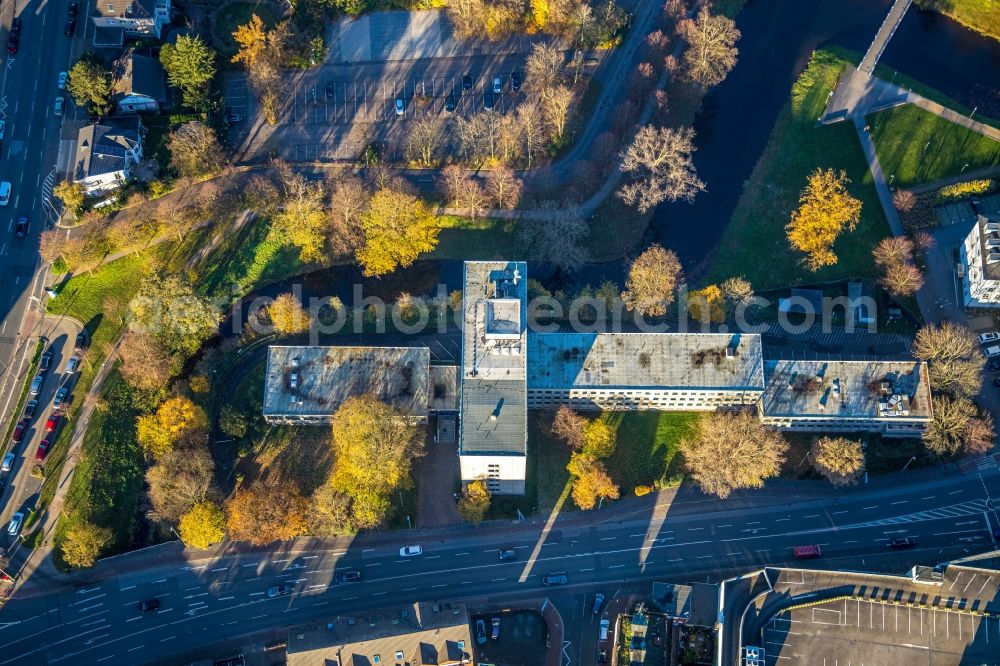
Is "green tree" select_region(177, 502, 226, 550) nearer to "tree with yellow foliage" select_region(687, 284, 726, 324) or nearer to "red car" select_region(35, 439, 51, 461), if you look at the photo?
"red car" select_region(35, 439, 51, 461)

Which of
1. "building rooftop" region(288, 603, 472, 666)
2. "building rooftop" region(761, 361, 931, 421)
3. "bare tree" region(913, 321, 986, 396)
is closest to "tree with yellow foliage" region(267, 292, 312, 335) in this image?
"building rooftop" region(288, 603, 472, 666)

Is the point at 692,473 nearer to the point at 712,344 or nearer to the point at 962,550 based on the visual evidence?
the point at 712,344

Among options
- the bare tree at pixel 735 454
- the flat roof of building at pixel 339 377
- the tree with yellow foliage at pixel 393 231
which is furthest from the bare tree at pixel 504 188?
the bare tree at pixel 735 454

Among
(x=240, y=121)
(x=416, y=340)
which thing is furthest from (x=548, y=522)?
(x=240, y=121)

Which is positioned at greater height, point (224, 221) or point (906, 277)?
point (224, 221)

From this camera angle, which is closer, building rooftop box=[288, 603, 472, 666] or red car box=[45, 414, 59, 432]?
building rooftop box=[288, 603, 472, 666]

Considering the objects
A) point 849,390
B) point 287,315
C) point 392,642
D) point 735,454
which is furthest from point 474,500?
point 849,390
